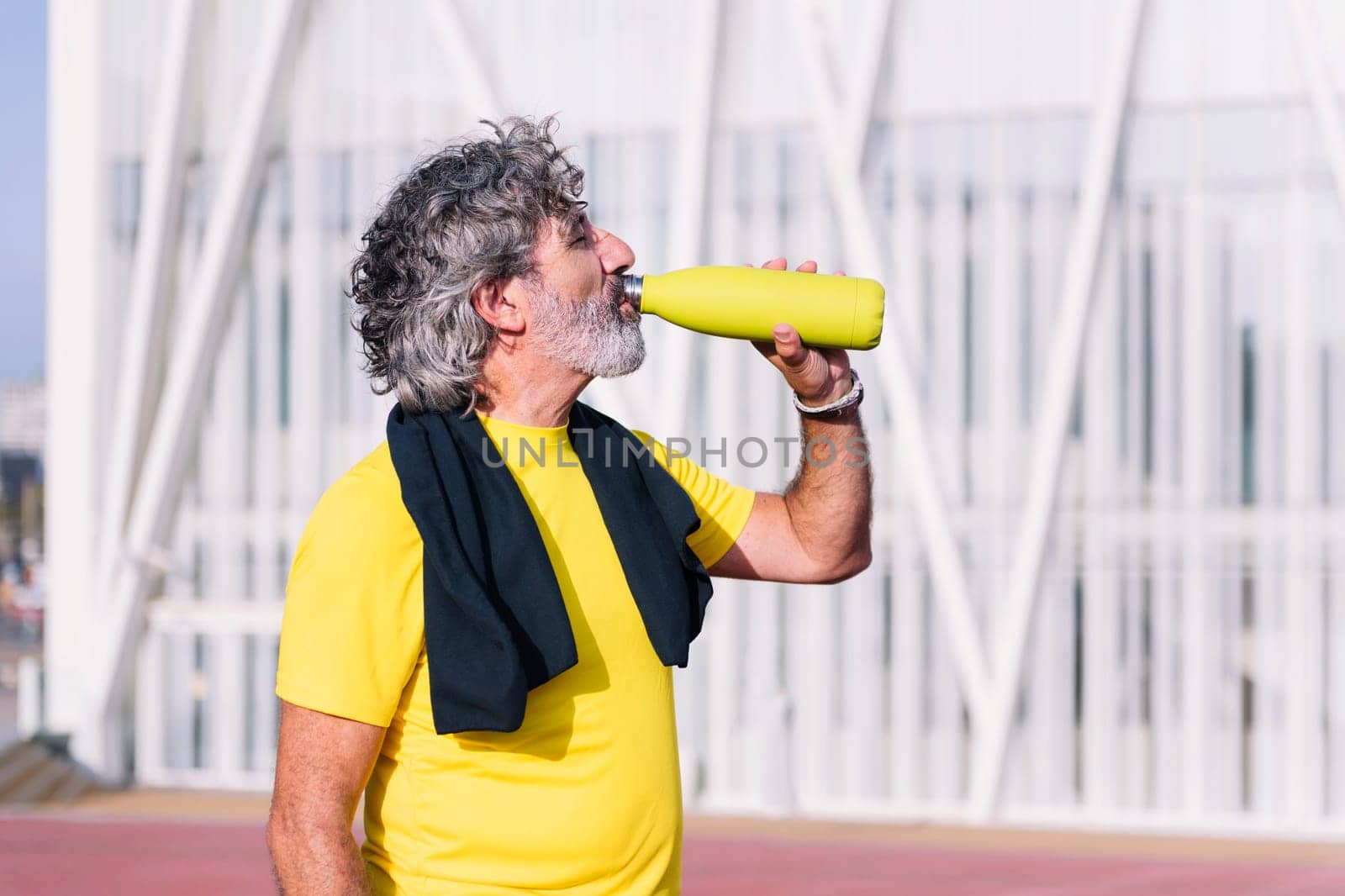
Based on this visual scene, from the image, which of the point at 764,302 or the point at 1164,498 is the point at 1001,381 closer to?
the point at 1164,498

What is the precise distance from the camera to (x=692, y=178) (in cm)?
591

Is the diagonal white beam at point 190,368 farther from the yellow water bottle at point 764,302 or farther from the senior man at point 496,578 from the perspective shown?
the yellow water bottle at point 764,302

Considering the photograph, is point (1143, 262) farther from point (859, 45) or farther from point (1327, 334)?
point (859, 45)

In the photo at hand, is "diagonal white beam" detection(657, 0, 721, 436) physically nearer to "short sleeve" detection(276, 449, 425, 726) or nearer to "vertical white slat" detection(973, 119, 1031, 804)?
"vertical white slat" detection(973, 119, 1031, 804)

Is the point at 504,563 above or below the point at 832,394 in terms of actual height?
below

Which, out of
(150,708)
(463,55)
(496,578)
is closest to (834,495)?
(496,578)

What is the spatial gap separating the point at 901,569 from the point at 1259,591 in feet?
4.78

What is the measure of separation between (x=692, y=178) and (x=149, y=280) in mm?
2531

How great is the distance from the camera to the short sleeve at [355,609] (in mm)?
1231

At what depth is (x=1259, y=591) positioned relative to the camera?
18.4ft

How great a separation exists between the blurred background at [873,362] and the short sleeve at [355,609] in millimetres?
4517

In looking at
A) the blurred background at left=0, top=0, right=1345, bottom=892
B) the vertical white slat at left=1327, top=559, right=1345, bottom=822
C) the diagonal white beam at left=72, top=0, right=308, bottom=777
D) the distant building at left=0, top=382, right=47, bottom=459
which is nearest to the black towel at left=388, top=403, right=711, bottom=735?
the blurred background at left=0, top=0, right=1345, bottom=892

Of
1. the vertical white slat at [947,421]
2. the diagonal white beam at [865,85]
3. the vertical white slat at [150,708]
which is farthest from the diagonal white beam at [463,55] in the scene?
the vertical white slat at [150,708]

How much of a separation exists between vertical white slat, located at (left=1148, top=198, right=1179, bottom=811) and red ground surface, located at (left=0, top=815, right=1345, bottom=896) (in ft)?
2.53
